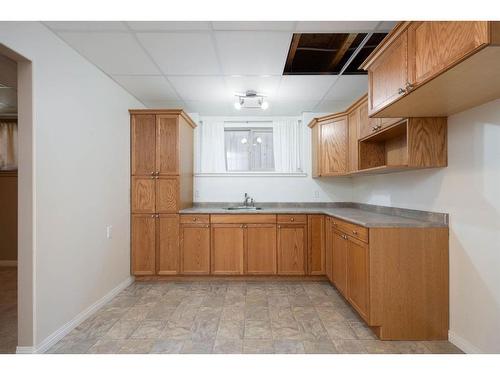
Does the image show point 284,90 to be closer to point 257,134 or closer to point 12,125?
point 257,134

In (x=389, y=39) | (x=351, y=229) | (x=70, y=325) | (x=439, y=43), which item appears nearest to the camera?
(x=439, y=43)

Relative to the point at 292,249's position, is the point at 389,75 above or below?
above

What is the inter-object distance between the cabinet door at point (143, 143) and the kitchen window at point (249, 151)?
1.20m

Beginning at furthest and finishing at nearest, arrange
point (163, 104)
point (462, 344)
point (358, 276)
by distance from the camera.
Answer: point (163, 104) → point (358, 276) → point (462, 344)

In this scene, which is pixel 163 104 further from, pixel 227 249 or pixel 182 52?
pixel 227 249

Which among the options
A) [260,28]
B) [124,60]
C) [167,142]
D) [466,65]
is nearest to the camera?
[466,65]

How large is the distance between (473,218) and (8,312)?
4119mm

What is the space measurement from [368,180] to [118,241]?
3241mm

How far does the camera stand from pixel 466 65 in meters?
1.23

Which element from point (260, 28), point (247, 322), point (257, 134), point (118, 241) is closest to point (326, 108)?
point (257, 134)

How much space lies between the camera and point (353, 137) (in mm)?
3184

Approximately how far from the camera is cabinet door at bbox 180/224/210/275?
342cm

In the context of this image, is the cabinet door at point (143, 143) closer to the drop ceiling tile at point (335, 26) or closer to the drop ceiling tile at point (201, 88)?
the drop ceiling tile at point (201, 88)

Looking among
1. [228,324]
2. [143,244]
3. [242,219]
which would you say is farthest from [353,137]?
[143,244]
